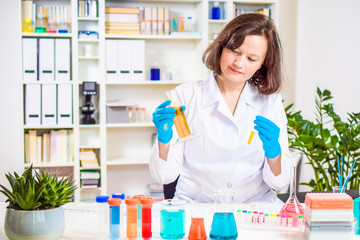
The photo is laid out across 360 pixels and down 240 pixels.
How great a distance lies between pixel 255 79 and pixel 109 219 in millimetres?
999

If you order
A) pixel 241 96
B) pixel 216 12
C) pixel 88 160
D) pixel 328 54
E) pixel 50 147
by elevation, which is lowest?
pixel 88 160

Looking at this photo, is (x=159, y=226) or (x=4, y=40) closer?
(x=159, y=226)

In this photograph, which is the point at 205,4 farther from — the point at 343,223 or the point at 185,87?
the point at 343,223

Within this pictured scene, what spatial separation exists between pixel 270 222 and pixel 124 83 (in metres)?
2.70

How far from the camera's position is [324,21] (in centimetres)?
398

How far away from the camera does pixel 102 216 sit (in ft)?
4.91

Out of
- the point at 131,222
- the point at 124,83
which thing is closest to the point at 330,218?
→ the point at 131,222

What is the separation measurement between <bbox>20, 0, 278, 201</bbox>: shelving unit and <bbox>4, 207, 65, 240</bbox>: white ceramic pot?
2.68 metres

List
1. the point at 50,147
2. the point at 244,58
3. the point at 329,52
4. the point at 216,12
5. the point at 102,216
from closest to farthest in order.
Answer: the point at 102,216 → the point at 244,58 → the point at 329,52 → the point at 50,147 → the point at 216,12

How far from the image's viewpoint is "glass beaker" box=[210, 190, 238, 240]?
1.42 meters

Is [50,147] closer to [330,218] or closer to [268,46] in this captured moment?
[268,46]

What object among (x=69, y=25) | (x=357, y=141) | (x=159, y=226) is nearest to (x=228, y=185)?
(x=159, y=226)

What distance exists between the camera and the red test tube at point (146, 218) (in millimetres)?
1473

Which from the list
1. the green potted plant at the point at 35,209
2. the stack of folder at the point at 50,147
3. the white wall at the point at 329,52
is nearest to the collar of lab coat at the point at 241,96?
the green potted plant at the point at 35,209
